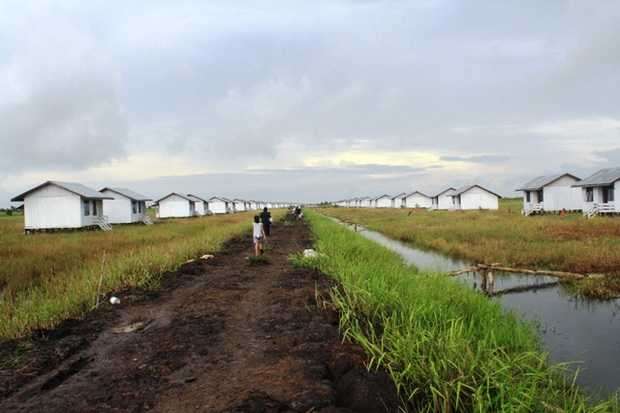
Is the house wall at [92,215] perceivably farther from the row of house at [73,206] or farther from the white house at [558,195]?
the white house at [558,195]

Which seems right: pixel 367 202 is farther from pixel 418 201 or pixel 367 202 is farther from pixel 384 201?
pixel 418 201

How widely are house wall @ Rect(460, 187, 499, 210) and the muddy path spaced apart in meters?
54.2

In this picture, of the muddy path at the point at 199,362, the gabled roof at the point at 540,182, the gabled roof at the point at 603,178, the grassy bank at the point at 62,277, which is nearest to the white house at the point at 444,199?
the gabled roof at the point at 540,182

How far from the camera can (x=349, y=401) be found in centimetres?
420

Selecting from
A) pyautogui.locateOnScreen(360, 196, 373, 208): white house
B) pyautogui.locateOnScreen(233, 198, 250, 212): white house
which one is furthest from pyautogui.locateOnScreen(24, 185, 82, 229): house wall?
pyautogui.locateOnScreen(360, 196, 373, 208): white house

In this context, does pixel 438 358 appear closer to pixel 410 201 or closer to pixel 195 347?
pixel 195 347

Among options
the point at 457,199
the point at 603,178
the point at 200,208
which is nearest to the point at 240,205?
the point at 200,208

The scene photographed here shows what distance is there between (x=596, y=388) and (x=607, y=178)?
107 feet

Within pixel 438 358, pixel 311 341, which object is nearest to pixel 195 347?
pixel 311 341

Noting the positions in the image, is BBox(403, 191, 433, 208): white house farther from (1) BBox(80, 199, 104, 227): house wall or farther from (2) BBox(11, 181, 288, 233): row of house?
(1) BBox(80, 199, 104, 227): house wall

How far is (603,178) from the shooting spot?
33.3 m

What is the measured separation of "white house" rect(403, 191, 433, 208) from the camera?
3538 inches

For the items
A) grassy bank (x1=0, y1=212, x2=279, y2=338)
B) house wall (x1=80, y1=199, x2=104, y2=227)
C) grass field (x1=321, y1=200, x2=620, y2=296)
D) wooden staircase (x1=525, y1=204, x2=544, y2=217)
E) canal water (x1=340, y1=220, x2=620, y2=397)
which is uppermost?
house wall (x1=80, y1=199, x2=104, y2=227)

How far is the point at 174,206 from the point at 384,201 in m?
73.4
